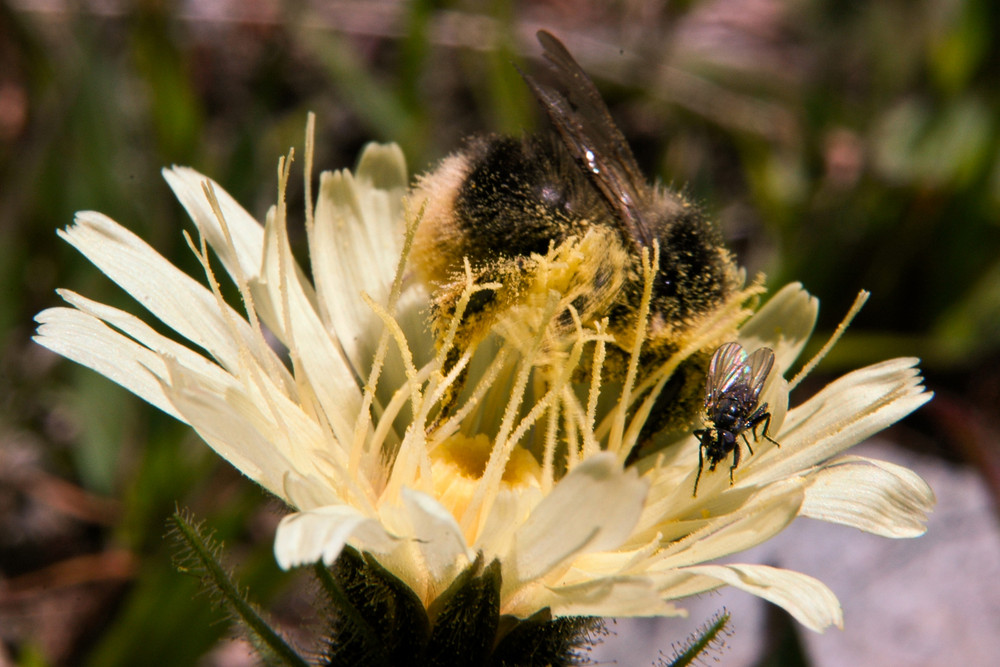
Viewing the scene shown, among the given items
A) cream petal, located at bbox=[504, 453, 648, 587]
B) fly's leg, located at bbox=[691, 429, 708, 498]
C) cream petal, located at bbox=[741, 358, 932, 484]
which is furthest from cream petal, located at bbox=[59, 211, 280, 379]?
cream petal, located at bbox=[741, 358, 932, 484]

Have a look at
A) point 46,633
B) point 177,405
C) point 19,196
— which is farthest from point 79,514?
point 177,405

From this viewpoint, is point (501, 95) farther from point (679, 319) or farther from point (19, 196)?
point (679, 319)

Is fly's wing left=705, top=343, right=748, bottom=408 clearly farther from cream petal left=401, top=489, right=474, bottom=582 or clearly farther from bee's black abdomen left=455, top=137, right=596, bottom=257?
cream petal left=401, top=489, right=474, bottom=582

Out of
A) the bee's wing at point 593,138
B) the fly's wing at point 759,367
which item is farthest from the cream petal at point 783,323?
the bee's wing at point 593,138

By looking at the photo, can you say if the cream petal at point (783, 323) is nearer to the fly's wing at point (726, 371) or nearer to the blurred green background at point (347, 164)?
the fly's wing at point (726, 371)

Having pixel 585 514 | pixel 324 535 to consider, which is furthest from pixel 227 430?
pixel 585 514

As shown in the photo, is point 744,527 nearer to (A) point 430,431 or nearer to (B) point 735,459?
(B) point 735,459

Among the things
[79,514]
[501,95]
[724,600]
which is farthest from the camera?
[501,95]
